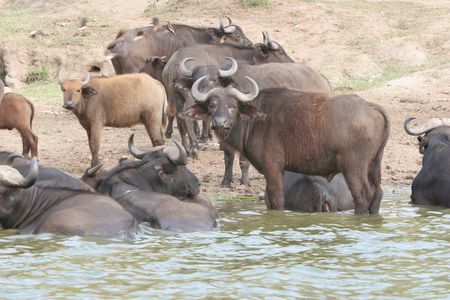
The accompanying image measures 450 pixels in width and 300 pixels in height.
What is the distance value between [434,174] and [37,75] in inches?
459

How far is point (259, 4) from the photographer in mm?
25047

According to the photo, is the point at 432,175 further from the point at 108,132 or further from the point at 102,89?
the point at 108,132

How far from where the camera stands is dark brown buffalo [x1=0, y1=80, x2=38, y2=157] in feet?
52.5

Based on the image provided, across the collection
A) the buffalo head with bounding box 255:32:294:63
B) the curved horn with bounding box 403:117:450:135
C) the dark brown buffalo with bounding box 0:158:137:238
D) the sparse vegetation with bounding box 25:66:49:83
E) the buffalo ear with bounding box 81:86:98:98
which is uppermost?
the buffalo head with bounding box 255:32:294:63

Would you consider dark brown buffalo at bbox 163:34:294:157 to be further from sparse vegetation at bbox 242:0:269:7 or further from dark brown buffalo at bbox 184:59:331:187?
sparse vegetation at bbox 242:0:269:7

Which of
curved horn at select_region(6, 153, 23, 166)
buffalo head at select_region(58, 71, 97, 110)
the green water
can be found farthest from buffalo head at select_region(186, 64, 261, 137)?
buffalo head at select_region(58, 71, 97, 110)

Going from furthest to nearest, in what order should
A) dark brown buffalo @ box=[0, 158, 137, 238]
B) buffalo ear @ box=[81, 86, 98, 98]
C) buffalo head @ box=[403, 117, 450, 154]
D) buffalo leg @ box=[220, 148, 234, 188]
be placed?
buffalo ear @ box=[81, 86, 98, 98] → buffalo leg @ box=[220, 148, 234, 188] → buffalo head @ box=[403, 117, 450, 154] → dark brown buffalo @ box=[0, 158, 137, 238]

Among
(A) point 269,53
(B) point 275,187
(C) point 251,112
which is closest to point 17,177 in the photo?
(C) point 251,112

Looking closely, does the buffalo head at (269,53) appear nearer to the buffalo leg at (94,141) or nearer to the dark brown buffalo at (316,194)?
the buffalo leg at (94,141)

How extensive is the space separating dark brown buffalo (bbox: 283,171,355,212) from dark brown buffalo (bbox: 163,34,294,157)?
99.6 inches

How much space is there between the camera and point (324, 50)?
22875mm

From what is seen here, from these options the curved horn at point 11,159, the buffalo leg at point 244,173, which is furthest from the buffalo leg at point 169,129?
the curved horn at point 11,159

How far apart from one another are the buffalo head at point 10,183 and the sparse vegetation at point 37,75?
12257mm

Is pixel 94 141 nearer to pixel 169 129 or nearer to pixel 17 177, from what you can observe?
pixel 169 129
